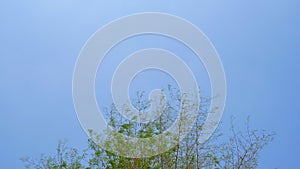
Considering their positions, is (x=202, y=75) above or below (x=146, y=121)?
above

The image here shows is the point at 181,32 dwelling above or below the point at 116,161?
above

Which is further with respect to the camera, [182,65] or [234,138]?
[234,138]

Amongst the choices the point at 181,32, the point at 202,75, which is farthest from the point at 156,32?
the point at 202,75

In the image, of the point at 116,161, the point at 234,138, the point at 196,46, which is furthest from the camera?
the point at 234,138

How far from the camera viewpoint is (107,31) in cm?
407

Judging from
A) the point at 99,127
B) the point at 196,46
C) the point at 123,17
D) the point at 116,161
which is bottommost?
the point at 116,161

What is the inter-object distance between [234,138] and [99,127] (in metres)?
1.28

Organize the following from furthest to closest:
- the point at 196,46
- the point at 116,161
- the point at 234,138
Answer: the point at 234,138
the point at 196,46
the point at 116,161

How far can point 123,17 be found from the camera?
164 inches

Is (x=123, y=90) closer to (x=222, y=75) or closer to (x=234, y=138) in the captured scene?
(x=222, y=75)

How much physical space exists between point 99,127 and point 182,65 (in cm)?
85

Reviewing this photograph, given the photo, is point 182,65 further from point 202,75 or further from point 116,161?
point 116,161

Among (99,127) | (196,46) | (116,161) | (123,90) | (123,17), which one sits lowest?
(116,161)

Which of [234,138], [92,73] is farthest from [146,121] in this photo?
[234,138]
